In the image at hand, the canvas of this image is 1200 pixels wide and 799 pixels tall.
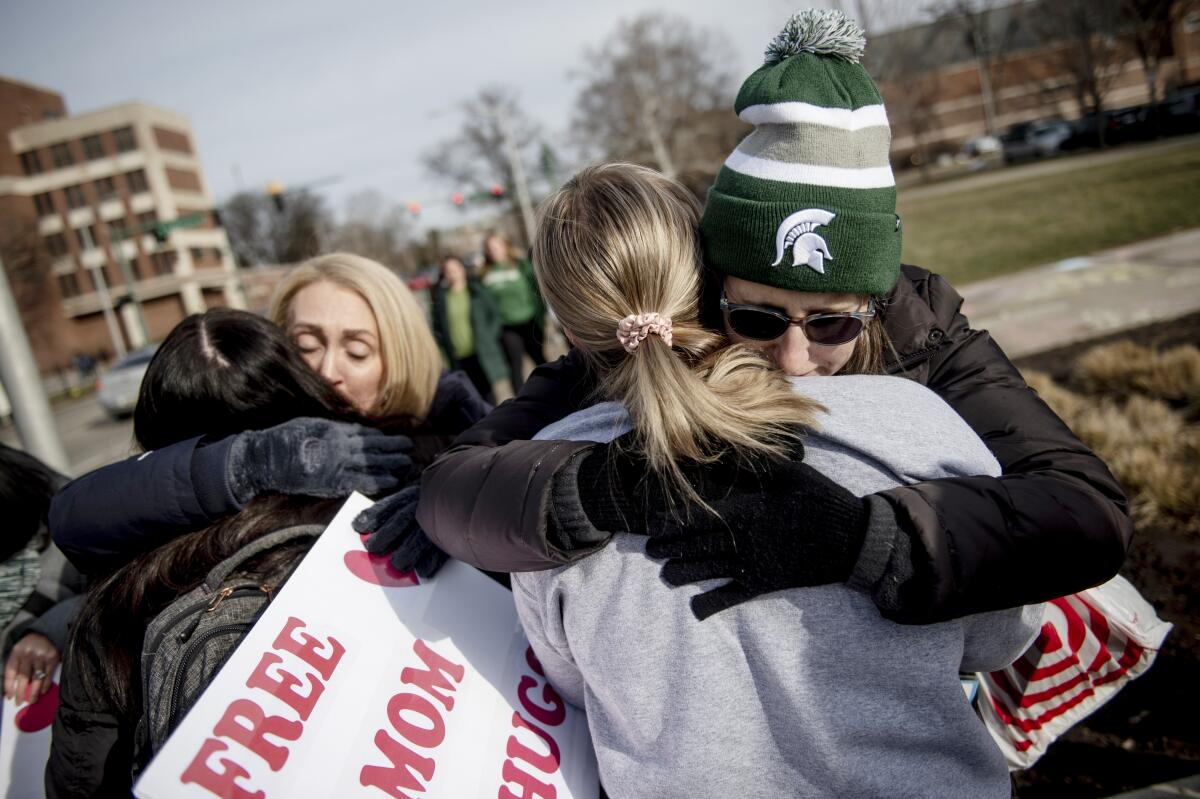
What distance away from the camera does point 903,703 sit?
1104 mm

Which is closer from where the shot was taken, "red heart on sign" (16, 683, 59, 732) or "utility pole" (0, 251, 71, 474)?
"red heart on sign" (16, 683, 59, 732)

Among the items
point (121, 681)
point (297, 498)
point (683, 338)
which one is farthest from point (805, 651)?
point (121, 681)

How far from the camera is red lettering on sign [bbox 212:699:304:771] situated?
4.00ft

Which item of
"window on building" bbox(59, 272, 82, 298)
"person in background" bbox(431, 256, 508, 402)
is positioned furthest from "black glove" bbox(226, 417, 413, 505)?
"window on building" bbox(59, 272, 82, 298)

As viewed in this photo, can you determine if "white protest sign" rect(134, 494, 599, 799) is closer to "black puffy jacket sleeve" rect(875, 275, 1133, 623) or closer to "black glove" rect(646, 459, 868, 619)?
"black glove" rect(646, 459, 868, 619)

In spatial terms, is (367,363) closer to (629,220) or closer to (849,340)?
(629,220)

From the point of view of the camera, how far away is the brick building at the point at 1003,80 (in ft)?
130

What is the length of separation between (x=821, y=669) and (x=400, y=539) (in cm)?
102

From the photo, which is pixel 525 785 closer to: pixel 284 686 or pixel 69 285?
pixel 284 686

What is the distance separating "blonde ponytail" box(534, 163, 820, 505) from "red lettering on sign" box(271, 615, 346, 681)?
30.2 inches

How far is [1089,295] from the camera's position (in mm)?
7520

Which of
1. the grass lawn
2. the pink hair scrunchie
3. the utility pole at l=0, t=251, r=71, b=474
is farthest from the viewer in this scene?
the grass lawn

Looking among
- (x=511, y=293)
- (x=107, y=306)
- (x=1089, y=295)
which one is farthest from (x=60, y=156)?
(x=1089, y=295)

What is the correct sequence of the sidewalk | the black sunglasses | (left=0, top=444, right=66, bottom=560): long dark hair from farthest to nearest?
the sidewalk → (left=0, top=444, right=66, bottom=560): long dark hair → the black sunglasses
